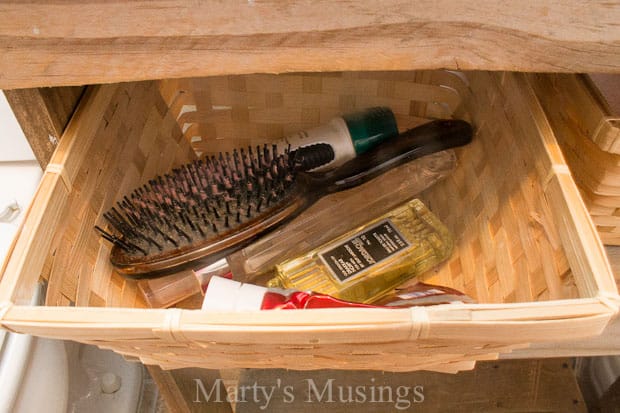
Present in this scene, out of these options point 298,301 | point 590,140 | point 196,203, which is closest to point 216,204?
point 196,203

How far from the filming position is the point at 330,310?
1.07ft

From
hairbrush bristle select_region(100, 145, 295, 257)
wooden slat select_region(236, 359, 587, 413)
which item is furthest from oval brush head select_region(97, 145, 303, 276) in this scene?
wooden slat select_region(236, 359, 587, 413)

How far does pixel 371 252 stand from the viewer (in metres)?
0.52

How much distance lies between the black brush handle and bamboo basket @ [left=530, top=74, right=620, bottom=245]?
0.29 ft

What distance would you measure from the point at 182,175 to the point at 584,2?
353mm

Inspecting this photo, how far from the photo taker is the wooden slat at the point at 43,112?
416 mm

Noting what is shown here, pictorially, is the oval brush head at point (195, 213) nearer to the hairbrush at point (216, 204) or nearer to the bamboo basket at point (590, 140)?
the hairbrush at point (216, 204)

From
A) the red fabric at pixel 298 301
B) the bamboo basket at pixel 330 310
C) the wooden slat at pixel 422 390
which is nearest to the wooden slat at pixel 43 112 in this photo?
the bamboo basket at pixel 330 310

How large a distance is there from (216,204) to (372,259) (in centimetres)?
15

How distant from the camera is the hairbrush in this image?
48 centimetres

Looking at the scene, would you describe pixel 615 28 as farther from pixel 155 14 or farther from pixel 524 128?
pixel 155 14

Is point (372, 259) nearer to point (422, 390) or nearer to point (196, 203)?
point (196, 203)

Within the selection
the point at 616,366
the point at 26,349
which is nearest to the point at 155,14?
the point at 26,349

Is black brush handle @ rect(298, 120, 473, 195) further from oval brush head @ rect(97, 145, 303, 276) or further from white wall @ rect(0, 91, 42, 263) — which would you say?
white wall @ rect(0, 91, 42, 263)
